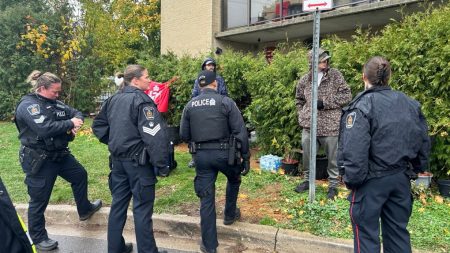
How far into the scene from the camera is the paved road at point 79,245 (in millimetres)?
4379

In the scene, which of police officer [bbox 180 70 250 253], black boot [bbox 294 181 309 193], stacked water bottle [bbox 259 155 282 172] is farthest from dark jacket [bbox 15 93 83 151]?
stacked water bottle [bbox 259 155 282 172]

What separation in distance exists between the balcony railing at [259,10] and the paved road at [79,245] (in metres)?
9.70

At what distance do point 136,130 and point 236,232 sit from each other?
1660 millimetres

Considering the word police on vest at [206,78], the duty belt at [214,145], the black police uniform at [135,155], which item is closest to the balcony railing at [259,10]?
the word police on vest at [206,78]

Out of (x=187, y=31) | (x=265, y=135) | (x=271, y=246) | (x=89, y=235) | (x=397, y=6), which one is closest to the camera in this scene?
(x=271, y=246)

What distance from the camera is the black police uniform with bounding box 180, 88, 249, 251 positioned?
3986mm

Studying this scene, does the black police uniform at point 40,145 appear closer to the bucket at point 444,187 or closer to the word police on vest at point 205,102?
the word police on vest at point 205,102

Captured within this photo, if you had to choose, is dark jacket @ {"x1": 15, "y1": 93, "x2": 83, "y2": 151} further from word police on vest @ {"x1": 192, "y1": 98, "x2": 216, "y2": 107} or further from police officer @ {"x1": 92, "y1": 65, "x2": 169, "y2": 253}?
word police on vest @ {"x1": 192, "y1": 98, "x2": 216, "y2": 107}

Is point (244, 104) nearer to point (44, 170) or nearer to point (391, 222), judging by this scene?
point (44, 170)

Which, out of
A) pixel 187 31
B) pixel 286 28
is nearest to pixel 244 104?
pixel 286 28

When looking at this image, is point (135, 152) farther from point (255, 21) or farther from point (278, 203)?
point (255, 21)

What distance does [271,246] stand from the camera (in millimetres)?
4246

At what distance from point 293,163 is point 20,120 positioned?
4054 mm

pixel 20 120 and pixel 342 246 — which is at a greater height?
pixel 20 120
